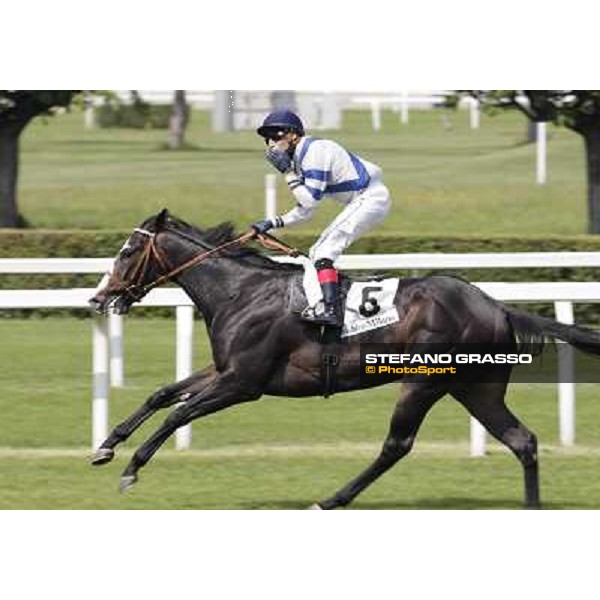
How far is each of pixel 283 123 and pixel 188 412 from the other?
132 cm

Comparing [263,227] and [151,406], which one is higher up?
[263,227]

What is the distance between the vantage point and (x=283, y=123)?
307 inches

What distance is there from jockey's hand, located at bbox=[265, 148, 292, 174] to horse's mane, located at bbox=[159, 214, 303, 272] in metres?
0.42

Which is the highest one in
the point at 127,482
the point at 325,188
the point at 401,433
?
the point at 325,188

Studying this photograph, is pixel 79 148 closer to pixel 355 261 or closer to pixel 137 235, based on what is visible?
pixel 355 261

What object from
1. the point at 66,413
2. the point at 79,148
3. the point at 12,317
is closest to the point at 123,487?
the point at 66,413

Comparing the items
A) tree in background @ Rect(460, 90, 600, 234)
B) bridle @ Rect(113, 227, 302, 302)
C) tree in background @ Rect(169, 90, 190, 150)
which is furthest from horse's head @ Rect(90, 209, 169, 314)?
tree in background @ Rect(169, 90, 190, 150)

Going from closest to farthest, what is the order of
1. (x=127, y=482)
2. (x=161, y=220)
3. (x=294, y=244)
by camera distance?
(x=127, y=482)
(x=161, y=220)
(x=294, y=244)

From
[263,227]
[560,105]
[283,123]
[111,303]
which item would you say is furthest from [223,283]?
[560,105]

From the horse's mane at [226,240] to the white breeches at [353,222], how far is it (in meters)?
0.25

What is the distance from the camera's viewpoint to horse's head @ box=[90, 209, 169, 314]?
8055mm

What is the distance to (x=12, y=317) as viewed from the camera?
15773 mm

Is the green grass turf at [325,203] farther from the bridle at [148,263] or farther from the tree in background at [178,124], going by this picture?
the bridle at [148,263]

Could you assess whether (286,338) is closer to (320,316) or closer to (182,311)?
(320,316)
